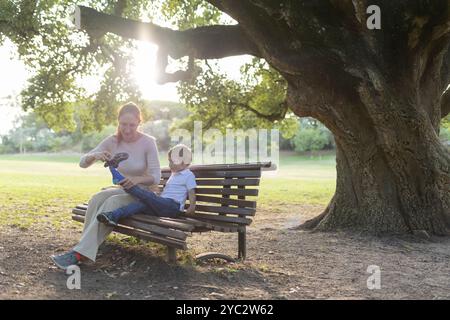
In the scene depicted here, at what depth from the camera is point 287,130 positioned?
16484 mm

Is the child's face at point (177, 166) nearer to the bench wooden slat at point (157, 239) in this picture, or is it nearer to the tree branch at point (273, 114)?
the bench wooden slat at point (157, 239)

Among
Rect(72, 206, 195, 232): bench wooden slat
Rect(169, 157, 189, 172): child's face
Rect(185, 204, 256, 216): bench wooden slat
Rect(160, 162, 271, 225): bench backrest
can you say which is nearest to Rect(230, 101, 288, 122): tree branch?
Rect(160, 162, 271, 225): bench backrest

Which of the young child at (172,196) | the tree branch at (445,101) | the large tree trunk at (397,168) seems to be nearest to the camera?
the young child at (172,196)

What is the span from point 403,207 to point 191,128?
29.1ft

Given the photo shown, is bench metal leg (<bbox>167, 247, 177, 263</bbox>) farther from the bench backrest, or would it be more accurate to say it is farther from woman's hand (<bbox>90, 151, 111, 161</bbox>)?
woman's hand (<bbox>90, 151, 111, 161</bbox>)

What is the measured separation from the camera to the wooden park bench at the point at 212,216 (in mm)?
5418

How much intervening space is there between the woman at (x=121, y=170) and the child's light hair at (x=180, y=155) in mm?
191

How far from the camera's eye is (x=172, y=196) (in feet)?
20.0

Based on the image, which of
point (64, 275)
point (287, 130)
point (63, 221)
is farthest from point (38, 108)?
Result: point (64, 275)

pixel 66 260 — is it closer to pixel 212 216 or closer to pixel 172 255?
pixel 172 255

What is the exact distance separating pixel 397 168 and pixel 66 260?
17.3 ft

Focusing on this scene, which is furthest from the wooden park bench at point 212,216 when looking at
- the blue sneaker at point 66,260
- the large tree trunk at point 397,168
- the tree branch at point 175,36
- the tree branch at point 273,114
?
the tree branch at point 273,114

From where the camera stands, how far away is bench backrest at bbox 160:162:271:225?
6.12m
